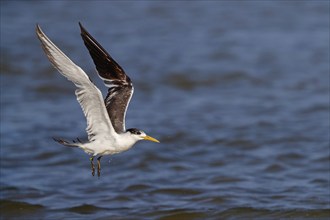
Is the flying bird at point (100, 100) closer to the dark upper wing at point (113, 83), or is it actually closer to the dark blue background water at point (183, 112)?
the dark upper wing at point (113, 83)

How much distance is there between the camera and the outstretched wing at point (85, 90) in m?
7.82

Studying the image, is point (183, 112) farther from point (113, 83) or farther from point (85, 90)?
point (85, 90)

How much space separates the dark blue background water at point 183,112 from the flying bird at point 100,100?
2.20 metres

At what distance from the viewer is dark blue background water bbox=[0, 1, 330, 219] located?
11328mm

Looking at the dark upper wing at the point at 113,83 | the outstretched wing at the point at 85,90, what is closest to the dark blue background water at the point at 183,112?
the dark upper wing at the point at 113,83

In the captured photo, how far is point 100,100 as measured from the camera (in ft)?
26.7

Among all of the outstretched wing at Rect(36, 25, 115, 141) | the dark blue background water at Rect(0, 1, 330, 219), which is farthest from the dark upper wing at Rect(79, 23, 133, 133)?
the dark blue background water at Rect(0, 1, 330, 219)

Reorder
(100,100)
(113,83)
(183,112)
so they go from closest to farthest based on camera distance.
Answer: (100,100)
(113,83)
(183,112)

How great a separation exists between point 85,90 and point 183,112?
674 centimetres

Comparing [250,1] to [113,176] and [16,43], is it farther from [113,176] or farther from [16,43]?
[113,176]

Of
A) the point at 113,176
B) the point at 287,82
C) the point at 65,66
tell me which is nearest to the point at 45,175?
the point at 113,176

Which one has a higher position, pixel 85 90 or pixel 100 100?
pixel 85 90

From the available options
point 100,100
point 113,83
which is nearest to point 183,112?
point 113,83

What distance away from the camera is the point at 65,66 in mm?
7926
